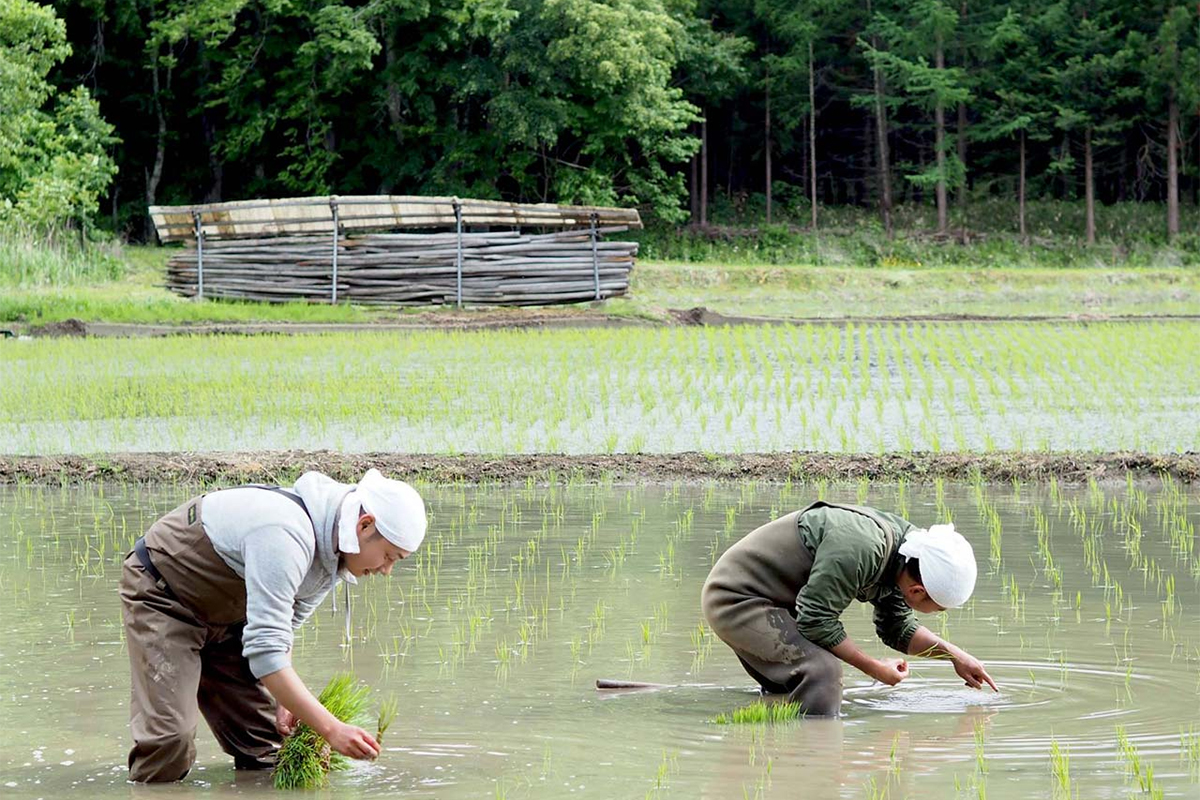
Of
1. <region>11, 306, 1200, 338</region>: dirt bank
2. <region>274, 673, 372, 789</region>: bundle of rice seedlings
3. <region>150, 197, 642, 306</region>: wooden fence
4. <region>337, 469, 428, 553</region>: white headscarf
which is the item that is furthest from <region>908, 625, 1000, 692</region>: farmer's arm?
<region>150, 197, 642, 306</region>: wooden fence

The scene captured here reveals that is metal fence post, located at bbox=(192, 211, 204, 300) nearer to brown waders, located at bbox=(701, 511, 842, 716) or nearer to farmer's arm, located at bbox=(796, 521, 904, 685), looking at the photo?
brown waders, located at bbox=(701, 511, 842, 716)

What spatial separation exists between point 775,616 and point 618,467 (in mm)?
5773

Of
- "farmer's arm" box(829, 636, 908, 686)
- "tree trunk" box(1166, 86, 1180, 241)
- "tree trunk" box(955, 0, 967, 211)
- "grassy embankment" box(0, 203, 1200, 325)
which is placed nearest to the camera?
"farmer's arm" box(829, 636, 908, 686)

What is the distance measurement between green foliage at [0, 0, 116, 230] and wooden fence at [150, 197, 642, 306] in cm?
564

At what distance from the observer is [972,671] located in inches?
232

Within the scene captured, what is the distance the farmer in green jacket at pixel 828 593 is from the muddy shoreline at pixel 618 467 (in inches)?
209

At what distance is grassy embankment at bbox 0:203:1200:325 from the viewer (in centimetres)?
2548

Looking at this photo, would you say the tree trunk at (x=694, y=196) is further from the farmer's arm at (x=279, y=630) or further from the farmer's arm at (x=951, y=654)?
the farmer's arm at (x=279, y=630)

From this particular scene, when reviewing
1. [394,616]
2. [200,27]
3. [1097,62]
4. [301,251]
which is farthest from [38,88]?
[394,616]

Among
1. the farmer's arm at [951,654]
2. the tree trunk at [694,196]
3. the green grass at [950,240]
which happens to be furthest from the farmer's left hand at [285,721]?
the tree trunk at [694,196]

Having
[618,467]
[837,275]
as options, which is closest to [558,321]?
[837,275]

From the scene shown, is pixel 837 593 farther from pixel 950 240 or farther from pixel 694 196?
pixel 694 196

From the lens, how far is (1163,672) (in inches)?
247

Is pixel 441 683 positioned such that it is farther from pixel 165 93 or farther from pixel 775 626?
pixel 165 93
